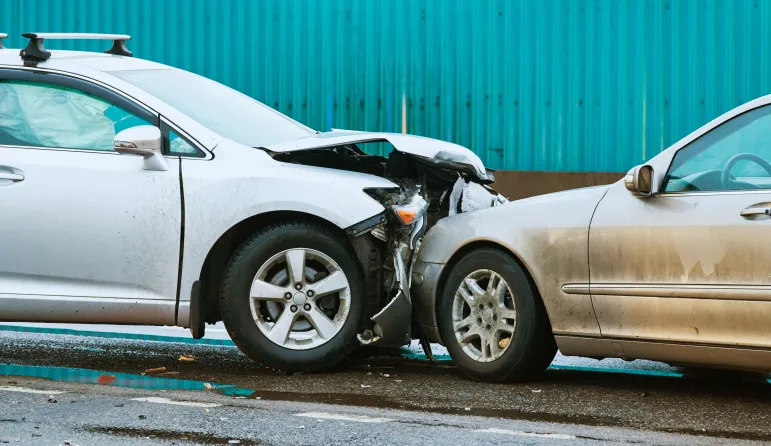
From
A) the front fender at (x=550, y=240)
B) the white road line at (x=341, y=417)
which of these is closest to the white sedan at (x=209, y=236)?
the front fender at (x=550, y=240)

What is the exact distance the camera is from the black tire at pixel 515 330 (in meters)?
6.50

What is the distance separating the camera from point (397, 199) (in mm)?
7117

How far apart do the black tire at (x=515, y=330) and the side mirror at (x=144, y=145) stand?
1.68 m

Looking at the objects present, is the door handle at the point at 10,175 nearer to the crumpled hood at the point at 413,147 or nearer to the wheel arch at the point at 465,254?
the crumpled hood at the point at 413,147

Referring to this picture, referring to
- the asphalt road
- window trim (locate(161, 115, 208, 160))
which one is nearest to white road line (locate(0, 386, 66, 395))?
the asphalt road

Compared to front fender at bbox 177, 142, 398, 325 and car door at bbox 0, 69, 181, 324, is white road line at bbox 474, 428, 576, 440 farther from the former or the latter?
car door at bbox 0, 69, 181, 324

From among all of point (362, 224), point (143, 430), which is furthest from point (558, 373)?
point (143, 430)

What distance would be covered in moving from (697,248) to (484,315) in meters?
1.22

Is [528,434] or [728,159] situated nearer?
[528,434]

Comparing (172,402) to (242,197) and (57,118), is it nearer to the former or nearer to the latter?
(242,197)

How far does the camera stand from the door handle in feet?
23.1

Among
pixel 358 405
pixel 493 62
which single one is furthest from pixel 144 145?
pixel 493 62

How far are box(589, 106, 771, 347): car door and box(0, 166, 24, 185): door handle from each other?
10.1 feet

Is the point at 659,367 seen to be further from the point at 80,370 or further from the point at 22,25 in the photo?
the point at 22,25
